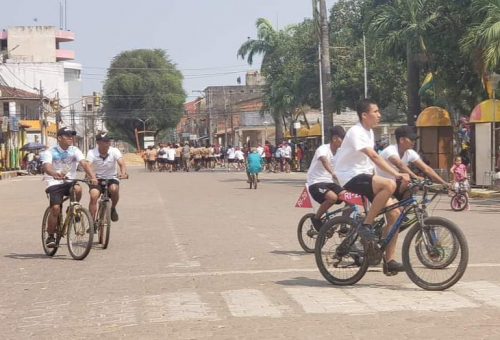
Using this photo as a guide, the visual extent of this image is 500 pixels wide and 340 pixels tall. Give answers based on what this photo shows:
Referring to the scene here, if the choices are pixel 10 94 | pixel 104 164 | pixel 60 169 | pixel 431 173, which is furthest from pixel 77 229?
pixel 10 94

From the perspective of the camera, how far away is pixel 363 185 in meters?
8.84

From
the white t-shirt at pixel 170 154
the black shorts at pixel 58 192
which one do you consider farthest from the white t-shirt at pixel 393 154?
the white t-shirt at pixel 170 154

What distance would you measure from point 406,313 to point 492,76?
24.2 meters

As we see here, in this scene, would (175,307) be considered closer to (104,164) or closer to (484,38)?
(104,164)

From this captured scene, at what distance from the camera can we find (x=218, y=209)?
851 inches

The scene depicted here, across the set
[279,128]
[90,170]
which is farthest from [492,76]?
[279,128]

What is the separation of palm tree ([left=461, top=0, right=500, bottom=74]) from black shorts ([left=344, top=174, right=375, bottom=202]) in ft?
61.7

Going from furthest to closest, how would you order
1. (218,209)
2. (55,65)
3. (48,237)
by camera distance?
(55,65) → (218,209) → (48,237)

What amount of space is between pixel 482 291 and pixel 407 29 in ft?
81.7

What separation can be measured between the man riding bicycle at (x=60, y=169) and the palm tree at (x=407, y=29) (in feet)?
71.8

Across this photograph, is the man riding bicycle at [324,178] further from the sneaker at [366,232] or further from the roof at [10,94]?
the roof at [10,94]

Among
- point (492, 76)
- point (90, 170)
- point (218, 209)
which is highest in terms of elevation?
point (492, 76)

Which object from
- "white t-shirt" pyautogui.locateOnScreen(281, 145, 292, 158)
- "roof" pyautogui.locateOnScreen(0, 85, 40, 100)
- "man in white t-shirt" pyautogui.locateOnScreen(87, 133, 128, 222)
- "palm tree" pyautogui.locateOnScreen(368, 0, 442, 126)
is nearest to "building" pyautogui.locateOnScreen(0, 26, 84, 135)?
"roof" pyautogui.locateOnScreen(0, 85, 40, 100)

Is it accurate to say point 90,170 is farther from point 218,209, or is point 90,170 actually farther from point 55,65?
point 55,65
